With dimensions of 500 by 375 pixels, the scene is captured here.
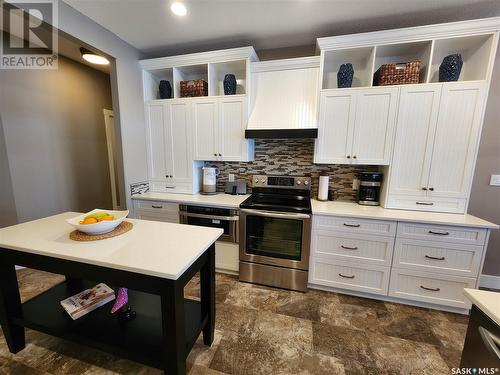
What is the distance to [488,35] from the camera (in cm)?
185

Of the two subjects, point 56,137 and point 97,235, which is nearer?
point 97,235

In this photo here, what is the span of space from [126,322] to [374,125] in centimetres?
274

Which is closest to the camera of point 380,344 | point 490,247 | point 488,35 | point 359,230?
point 380,344

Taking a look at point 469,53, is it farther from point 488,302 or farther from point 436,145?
point 488,302

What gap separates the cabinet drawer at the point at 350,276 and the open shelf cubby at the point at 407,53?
195 cm

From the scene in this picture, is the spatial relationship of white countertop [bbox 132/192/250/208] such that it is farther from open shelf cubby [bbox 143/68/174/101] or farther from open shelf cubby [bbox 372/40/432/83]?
open shelf cubby [bbox 372/40/432/83]

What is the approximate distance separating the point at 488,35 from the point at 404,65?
0.63m

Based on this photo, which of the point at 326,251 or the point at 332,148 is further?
the point at 332,148

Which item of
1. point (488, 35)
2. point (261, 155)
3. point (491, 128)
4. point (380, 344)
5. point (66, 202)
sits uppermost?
point (488, 35)

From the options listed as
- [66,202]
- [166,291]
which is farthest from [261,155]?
[66,202]

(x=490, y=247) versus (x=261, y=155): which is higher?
(x=261, y=155)

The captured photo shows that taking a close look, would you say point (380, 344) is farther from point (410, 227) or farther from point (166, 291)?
point (166, 291)

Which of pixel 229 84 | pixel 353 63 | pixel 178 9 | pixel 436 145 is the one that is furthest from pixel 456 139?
pixel 178 9

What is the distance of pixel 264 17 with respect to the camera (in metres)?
2.07
